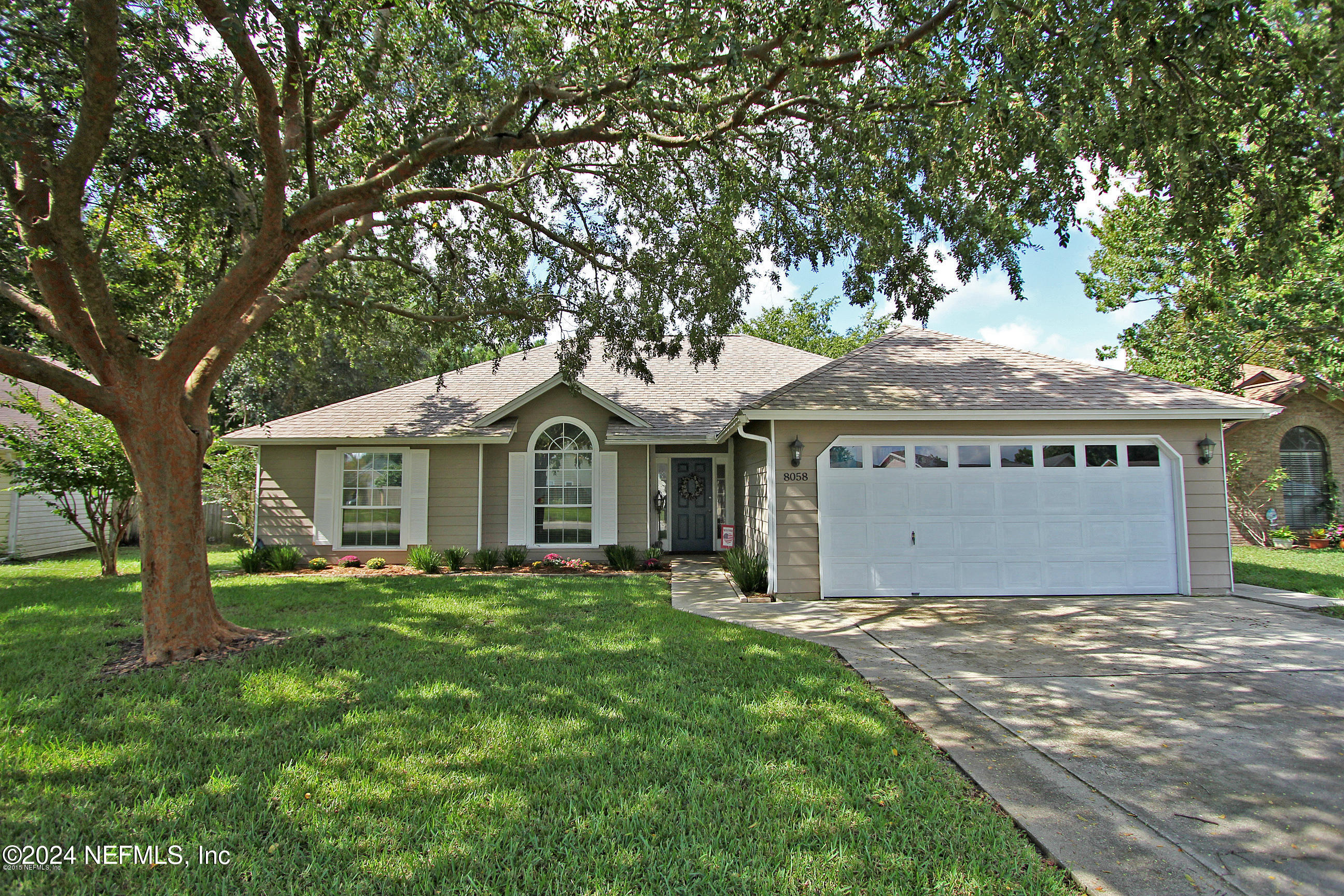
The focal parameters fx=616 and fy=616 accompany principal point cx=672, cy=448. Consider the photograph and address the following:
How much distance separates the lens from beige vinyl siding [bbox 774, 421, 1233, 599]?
A: 888 centimetres

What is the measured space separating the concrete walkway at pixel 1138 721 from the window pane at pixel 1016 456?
2.07m

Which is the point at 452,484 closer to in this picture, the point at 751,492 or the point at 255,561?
the point at 255,561

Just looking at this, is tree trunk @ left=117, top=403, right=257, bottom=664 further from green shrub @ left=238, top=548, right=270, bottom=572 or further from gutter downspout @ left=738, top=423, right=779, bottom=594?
gutter downspout @ left=738, top=423, right=779, bottom=594

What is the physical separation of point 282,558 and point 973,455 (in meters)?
12.4

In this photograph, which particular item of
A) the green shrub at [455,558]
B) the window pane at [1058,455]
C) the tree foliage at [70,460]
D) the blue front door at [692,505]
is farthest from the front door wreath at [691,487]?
the tree foliage at [70,460]

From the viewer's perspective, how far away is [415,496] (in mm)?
12352

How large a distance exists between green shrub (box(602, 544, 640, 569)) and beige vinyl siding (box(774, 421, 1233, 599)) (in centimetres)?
384

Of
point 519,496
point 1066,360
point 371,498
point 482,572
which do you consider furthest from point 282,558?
point 1066,360

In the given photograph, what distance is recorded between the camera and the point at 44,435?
10.4m

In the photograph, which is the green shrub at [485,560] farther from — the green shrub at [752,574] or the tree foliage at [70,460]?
the tree foliage at [70,460]

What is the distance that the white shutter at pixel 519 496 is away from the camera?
40.6 ft

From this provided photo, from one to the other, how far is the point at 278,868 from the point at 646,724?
87.1 inches

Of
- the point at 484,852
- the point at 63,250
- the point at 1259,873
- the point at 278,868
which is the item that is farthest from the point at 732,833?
the point at 63,250

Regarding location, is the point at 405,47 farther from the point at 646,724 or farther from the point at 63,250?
the point at 646,724
